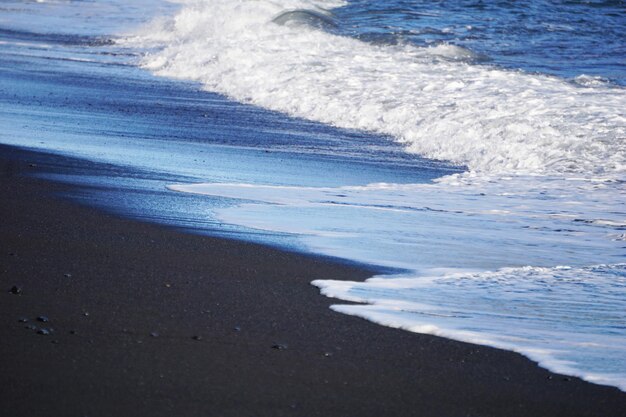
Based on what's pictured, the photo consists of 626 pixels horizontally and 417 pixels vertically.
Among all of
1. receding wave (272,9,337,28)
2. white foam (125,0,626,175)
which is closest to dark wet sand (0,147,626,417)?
white foam (125,0,626,175)

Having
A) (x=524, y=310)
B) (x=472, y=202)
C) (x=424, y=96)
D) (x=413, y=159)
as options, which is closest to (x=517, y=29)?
(x=424, y=96)

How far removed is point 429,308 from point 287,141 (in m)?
5.67

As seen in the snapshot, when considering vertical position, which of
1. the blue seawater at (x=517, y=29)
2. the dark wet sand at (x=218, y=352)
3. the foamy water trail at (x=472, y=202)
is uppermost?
the blue seawater at (x=517, y=29)

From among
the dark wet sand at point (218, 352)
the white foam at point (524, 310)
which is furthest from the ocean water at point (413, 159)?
the dark wet sand at point (218, 352)

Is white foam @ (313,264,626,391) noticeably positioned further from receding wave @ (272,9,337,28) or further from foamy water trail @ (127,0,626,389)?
receding wave @ (272,9,337,28)

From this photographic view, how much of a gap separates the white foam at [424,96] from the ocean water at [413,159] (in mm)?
36

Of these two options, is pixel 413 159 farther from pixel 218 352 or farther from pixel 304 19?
pixel 304 19

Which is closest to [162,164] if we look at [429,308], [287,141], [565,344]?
[287,141]

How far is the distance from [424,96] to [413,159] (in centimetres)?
300

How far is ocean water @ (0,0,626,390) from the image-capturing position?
4.87 meters

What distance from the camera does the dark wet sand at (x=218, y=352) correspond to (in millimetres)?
3410

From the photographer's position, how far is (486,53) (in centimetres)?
1852

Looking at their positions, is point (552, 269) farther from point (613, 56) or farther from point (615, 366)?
point (613, 56)

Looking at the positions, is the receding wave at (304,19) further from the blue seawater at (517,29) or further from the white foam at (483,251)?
the white foam at (483,251)
